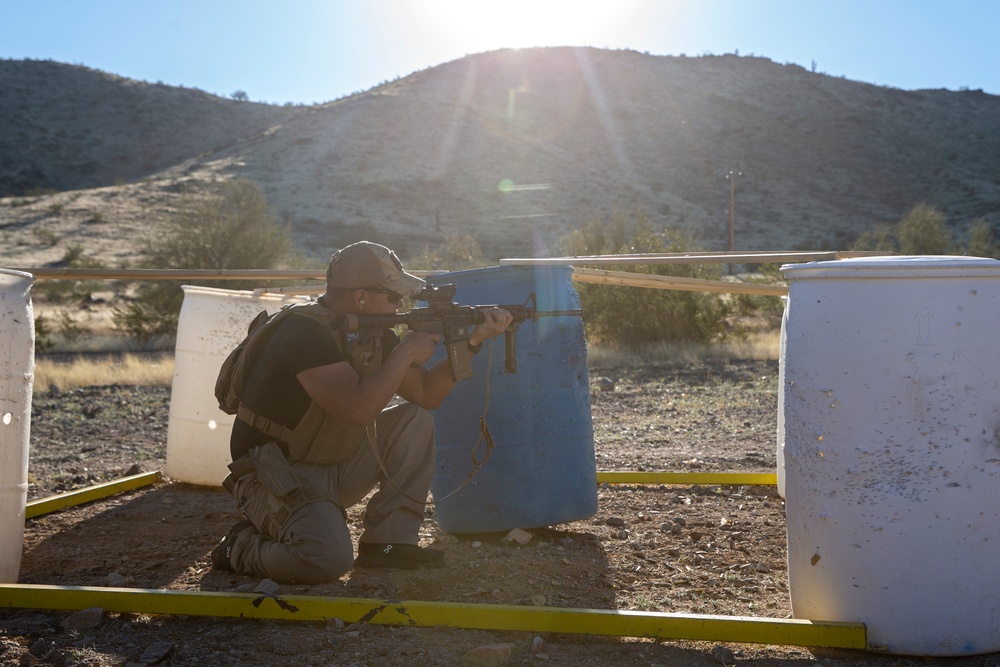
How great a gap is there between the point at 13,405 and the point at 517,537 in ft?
6.46

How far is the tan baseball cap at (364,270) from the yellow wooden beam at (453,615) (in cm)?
111

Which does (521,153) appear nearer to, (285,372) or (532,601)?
(285,372)

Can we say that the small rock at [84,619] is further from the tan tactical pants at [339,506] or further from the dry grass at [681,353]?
the dry grass at [681,353]

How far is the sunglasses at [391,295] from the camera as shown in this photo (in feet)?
11.1

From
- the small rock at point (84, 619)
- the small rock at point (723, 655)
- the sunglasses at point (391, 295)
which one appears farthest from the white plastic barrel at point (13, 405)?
the small rock at point (723, 655)

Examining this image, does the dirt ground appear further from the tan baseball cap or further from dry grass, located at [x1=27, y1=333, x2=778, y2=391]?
dry grass, located at [x1=27, y1=333, x2=778, y2=391]

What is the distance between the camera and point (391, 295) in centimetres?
343

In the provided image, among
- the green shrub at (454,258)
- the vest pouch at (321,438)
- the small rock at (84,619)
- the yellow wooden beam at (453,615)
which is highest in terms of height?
the green shrub at (454,258)

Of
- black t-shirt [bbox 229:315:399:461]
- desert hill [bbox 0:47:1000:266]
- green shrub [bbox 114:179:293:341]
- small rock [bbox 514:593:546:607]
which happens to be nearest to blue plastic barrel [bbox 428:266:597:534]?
black t-shirt [bbox 229:315:399:461]

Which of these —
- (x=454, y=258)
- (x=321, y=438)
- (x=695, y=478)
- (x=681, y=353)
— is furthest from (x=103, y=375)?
(x=454, y=258)

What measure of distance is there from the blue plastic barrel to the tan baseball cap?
0.44 m

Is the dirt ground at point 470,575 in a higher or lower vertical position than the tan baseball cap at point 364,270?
lower

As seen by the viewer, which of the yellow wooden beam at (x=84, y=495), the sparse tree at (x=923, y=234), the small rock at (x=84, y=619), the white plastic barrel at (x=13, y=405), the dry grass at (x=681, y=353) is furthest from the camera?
the sparse tree at (x=923, y=234)

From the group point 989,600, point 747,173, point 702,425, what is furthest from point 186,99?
point 989,600
